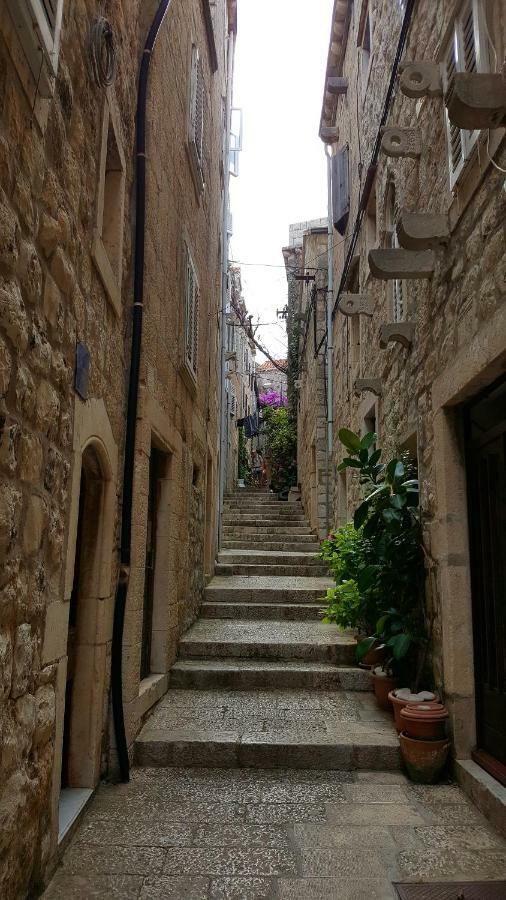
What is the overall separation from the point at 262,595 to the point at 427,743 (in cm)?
372

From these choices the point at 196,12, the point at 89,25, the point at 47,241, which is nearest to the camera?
the point at 47,241

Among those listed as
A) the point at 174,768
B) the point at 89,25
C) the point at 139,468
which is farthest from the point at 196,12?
the point at 174,768

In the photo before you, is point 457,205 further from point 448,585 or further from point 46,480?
point 46,480

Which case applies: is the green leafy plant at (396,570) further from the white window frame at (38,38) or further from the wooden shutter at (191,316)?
the white window frame at (38,38)

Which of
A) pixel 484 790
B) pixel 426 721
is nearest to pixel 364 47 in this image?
pixel 426 721

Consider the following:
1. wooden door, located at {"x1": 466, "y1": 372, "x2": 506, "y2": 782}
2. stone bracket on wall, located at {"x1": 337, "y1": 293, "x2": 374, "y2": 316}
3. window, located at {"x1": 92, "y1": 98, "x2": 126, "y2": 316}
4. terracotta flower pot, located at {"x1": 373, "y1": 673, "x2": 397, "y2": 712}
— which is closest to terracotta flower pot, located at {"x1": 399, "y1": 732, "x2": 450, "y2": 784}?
wooden door, located at {"x1": 466, "y1": 372, "x2": 506, "y2": 782}

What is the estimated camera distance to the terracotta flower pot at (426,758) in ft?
11.6

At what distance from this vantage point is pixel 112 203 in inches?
145

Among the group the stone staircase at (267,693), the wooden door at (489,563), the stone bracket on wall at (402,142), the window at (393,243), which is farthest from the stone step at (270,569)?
the stone bracket on wall at (402,142)

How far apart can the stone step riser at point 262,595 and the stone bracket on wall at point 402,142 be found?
4.57 metres

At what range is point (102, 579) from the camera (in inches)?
132

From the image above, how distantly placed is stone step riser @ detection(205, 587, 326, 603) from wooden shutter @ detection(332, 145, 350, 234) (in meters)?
5.61

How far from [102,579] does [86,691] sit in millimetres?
577

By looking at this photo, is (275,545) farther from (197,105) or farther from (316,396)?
(197,105)
